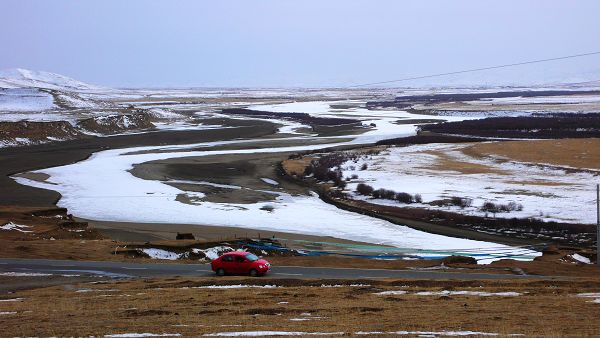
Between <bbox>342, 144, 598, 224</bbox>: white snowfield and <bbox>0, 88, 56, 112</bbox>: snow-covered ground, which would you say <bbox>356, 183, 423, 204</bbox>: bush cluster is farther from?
<bbox>0, 88, 56, 112</bbox>: snow-covered ground

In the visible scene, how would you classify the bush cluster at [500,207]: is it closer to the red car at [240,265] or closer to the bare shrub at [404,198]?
the bare shrub at [404,198]

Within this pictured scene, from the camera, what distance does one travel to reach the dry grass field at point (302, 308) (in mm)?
13781

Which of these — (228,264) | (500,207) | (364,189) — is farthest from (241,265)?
(364,189)

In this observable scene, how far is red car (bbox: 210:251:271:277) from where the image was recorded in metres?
25.5

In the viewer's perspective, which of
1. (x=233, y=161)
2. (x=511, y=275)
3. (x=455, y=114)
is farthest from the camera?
(x=455, y=114)

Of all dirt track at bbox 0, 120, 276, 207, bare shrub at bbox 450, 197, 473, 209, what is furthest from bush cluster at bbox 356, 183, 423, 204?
dirt track at bbox 0, 120, 276, 207

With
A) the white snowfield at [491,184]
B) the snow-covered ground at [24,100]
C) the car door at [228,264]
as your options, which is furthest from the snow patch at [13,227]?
the snow-covered ground at [24,100]

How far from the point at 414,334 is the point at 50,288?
14.2 metres

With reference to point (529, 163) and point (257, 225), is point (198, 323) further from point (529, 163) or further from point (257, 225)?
point (529, 163)

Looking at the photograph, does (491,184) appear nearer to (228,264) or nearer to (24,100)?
(228,264)

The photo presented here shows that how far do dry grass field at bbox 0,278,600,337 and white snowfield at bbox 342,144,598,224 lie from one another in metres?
21.6

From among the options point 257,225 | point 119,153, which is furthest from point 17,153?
point 257,225

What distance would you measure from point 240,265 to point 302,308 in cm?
908

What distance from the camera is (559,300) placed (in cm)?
1709
